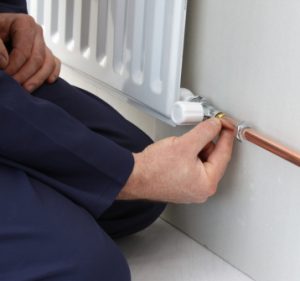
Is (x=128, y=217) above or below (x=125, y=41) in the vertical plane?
below

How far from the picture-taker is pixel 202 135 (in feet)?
2.20

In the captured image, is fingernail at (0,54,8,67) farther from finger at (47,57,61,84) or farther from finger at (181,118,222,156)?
finger at (181,118,222,156)

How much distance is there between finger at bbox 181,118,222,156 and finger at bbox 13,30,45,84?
0.68 feet

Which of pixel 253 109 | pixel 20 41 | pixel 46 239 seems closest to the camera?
pixel 46 239

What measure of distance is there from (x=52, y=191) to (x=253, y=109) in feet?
0.75

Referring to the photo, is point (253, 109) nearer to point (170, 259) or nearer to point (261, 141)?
point (261, 141)

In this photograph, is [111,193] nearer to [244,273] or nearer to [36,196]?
[36,196]

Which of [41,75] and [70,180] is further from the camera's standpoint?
[41,75]

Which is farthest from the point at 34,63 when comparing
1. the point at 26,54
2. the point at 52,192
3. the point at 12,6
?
the point at 52,192

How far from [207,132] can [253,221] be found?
11 cm

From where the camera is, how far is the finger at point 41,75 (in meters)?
0.74

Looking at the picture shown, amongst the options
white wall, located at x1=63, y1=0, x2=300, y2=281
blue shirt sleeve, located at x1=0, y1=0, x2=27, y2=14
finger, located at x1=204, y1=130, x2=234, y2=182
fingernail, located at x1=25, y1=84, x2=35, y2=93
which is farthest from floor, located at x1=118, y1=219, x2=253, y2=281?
blue shirt sleeve, located at x1=0, y1=0, x2=27, y2=14

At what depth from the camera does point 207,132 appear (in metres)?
0.67

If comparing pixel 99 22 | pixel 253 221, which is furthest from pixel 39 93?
pixel 253 221
